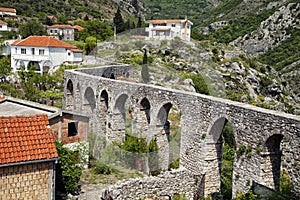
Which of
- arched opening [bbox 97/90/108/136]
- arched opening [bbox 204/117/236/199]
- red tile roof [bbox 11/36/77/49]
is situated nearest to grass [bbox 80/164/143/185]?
arched opening [bbox 204/117/236/199]

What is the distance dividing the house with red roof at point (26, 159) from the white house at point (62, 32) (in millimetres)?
49639

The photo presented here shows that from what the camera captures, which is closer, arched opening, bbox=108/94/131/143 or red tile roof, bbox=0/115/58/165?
red tile roof, bbox=0/115/58/165

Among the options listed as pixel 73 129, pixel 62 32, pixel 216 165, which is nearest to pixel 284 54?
pixel 62 32

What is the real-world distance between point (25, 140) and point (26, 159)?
2.30ft

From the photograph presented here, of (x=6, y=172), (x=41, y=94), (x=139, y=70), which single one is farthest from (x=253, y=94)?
(x=6, y=172)

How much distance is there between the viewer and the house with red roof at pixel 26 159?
10844 mm

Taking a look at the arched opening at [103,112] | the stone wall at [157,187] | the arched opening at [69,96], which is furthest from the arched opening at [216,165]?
the arched opening at [69,96]

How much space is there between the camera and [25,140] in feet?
37.4

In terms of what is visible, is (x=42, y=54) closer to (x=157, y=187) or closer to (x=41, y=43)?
(x=41, y=43)

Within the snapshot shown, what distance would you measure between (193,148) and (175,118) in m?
12.2

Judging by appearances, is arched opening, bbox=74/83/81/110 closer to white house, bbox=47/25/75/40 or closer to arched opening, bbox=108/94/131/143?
arched opening, bbox=108/94/131/143

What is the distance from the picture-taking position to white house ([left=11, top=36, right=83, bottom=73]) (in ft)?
136

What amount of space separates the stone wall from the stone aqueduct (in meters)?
0.61

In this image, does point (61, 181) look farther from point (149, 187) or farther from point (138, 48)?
point (138, 48)
